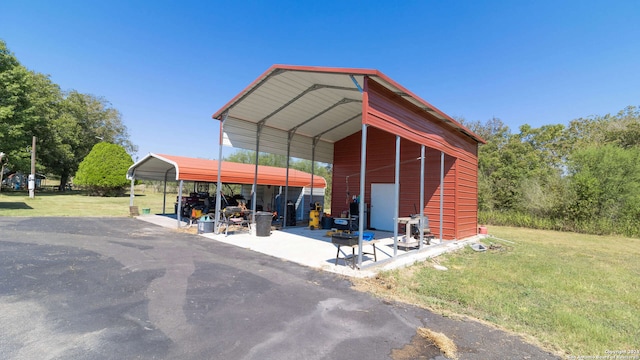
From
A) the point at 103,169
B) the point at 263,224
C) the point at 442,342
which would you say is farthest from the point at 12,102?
the point at 442,342

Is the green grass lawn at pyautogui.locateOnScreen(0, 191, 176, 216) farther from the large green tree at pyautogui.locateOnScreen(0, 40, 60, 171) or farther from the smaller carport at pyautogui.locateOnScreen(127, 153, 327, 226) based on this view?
the large green tree at pyautogui.locateOnScreen(0, 40, 60, 171)

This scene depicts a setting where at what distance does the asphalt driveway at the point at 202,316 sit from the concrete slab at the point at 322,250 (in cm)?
53

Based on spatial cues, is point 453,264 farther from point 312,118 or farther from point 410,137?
point 312,118

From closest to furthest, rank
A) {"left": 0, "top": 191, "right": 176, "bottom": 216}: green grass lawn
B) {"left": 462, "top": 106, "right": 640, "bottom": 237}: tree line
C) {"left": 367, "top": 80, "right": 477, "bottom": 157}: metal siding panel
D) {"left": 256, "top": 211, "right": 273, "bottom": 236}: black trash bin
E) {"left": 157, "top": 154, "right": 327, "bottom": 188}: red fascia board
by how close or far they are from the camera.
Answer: {"left": 367, "top": 80, "right": 477, "bottom": 157}: metal siding panel → {"left": 256, "top": 211, "right": 273, "bottom": 236}: black trash bin → {"left": 157, "top": 154, "right": 327, "bottom": 188}: red fascia board → {"left": 462, "top": 106, "right": 640, "bottom": 237}: tree line → {"left": 0, "top": 191, "right": 176, "bottom": 216}: green grass lawn

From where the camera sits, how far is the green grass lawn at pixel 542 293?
3121 millimetres

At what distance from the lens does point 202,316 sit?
3.29 meters

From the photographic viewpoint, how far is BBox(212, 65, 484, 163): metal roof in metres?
Result: 6.60

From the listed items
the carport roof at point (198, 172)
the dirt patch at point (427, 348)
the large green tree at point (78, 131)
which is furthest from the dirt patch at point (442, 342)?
the large green tree at point (78, 131)

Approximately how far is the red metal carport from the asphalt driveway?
6.75ft

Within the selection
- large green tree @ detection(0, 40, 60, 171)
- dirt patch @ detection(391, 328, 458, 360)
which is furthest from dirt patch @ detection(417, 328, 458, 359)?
large green tree @ detection(0, 40, 60, 171)

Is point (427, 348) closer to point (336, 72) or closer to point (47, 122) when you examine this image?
point (336, 72)

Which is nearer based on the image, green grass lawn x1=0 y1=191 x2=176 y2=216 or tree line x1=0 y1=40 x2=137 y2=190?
green grass lawn x1=0 y1=191 x2=176 y2=216

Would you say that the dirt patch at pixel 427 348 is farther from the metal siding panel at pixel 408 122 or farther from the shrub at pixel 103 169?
the shrub at pixel 103 169

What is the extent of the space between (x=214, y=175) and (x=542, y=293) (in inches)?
424
